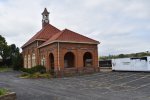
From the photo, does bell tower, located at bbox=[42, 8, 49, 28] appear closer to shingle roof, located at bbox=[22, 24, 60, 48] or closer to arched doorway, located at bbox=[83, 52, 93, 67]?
shingle roof, located at bbox=[22, 24, 60, 48]

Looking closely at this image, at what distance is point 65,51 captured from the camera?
38.5 m

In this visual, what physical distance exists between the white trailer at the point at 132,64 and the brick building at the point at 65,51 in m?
3.87

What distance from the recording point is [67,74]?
37.8 metres

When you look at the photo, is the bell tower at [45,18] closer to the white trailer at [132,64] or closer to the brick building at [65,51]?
the brick building at [65,51]

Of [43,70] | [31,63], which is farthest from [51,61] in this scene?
[31,63]

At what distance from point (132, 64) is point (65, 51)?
33.0 ft

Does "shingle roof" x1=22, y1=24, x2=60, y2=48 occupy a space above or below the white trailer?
above

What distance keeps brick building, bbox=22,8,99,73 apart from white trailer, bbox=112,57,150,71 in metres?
3.87

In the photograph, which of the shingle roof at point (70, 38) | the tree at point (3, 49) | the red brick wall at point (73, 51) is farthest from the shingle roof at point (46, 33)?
the tree at point (3, 49)

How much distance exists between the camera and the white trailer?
3372cm

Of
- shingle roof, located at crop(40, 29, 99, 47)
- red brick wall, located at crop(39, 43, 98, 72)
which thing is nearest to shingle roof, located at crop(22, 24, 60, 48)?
red brick wall, located at crop(39, 43, 98, 72)

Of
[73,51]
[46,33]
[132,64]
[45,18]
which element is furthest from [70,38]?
[45,18]

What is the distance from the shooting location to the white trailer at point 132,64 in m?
33.7

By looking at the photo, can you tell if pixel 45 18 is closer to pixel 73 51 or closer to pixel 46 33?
pixel 46 33
